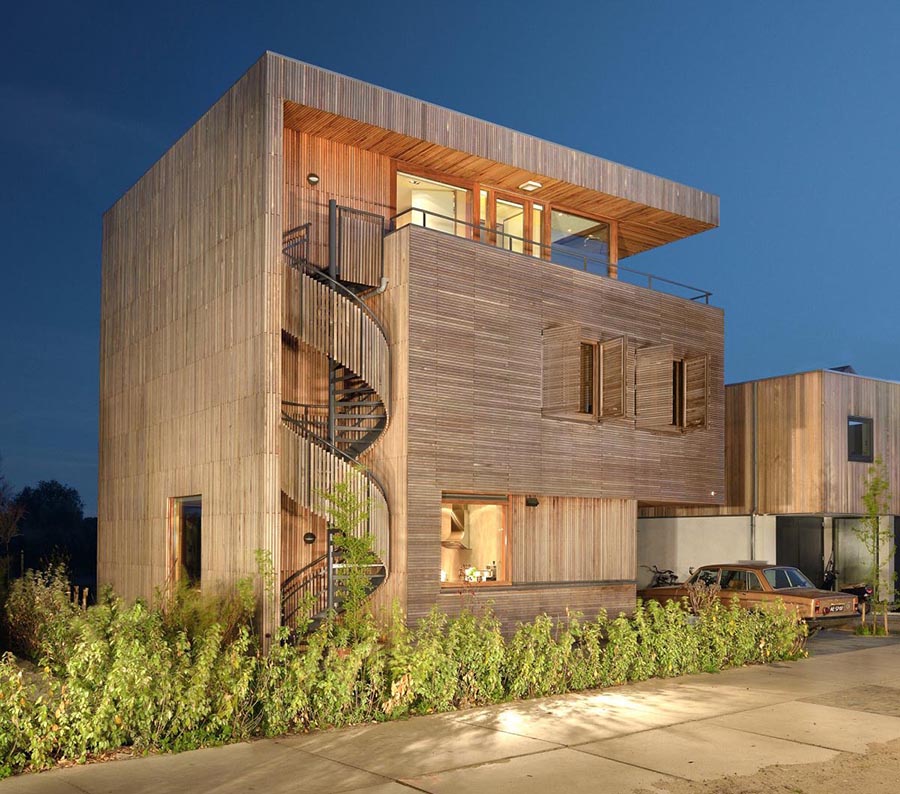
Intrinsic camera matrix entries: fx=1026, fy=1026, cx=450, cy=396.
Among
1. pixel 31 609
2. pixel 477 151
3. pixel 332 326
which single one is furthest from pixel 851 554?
pixel 31 609

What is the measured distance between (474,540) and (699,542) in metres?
11.0

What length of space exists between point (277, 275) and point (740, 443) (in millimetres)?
12969

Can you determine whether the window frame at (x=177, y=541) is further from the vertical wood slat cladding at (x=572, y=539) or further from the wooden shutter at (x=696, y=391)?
the wooden shutter at (x=696, y=391)

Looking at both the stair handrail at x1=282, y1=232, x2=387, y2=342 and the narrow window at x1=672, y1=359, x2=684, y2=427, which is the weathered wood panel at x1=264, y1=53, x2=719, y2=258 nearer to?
the stair handrail at x1=282, y1=232, x2=387, y2=342

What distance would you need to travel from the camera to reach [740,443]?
78.5ft

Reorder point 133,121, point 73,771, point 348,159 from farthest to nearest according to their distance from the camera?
point 133,121 → point 348,159 → point 73,771

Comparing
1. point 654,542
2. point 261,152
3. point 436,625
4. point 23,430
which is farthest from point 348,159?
point 23,430

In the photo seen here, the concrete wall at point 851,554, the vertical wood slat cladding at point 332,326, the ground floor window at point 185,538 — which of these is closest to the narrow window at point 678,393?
the vertical wood slat cladding at point 332,326

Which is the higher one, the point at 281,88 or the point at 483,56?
the point at 483,56

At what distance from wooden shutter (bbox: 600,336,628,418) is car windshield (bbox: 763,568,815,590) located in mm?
4278

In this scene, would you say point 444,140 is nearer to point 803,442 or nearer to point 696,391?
point 696,391

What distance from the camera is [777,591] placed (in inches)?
730

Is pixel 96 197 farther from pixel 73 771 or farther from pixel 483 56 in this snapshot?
pixel 73 771

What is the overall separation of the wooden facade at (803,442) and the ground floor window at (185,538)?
12.6m
